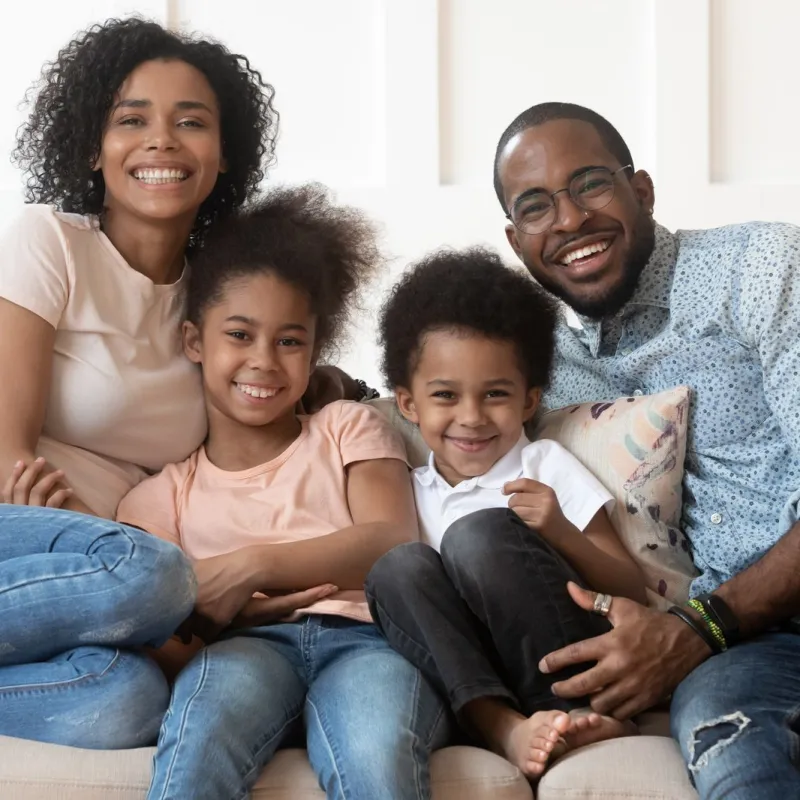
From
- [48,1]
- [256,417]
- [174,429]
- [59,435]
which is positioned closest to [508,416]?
[256,417]

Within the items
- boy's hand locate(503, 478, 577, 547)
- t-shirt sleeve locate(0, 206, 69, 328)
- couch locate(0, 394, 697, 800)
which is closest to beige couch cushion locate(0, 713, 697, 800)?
couch locate(0, 394, 697, 800)

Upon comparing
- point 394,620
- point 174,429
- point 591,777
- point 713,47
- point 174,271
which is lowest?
point 591,777

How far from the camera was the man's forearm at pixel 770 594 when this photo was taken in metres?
1.75

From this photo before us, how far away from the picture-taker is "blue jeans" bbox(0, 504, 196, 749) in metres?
1.60

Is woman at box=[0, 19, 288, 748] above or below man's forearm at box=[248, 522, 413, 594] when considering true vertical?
above

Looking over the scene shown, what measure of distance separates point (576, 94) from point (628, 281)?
5.68ft

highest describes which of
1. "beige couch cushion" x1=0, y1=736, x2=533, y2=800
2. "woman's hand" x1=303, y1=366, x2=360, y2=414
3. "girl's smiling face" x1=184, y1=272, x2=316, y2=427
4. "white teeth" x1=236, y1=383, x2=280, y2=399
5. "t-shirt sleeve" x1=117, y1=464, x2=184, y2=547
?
"girl's smiling face" x1=184, y1=272, x2=316, y2=427

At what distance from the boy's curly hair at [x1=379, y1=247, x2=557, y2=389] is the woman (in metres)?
0.37

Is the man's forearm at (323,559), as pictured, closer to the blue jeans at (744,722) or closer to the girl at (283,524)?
the girl at (283,524)

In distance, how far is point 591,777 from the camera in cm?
153

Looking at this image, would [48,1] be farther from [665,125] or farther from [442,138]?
[665,125]

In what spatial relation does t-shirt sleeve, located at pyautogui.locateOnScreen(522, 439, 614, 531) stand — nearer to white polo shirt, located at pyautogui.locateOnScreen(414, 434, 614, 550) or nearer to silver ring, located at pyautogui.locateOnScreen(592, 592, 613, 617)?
white polo shirt, located at pyautogui.locateOnScreen(414, 434, 614, 550)

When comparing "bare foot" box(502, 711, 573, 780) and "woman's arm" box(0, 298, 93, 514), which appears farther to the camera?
"woman's arm" box(0, 298, 93, 514)

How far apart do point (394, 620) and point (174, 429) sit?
583 millimetres
